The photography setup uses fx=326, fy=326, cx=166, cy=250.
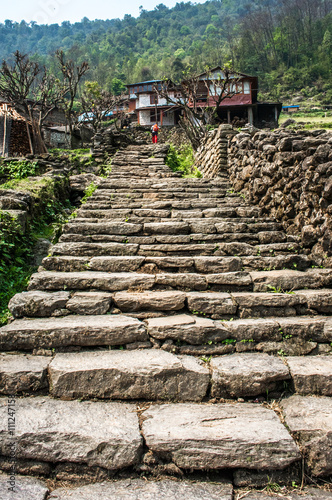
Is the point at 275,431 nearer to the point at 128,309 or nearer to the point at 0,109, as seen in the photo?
the point at 128,309

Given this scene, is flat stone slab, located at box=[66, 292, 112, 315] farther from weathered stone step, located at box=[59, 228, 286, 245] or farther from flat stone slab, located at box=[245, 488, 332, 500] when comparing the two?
flat stone slab, located at box=[245, 488, 332, 500]

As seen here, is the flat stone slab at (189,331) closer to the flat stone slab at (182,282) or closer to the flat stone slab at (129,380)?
the flat stone slab at (129,380)

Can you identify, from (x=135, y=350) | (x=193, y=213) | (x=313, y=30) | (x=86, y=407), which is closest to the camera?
(x=86, y=407)

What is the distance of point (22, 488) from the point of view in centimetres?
189

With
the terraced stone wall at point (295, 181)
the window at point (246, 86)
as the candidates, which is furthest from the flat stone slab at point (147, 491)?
the window at point (246, 86)

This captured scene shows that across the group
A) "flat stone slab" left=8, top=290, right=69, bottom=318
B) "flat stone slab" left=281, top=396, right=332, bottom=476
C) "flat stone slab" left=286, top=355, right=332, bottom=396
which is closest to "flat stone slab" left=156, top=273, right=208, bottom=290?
"flat stone slab" left=8, top=290, right=69, bottom=318

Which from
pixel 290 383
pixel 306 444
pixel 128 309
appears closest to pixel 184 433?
pixel 306 444

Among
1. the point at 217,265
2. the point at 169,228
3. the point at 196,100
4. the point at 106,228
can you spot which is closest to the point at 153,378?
the point at 217,265

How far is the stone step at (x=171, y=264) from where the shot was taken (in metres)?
3.88

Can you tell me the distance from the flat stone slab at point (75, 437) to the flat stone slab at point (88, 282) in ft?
4.78

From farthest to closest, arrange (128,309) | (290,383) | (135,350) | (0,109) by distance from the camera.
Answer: (0,109), (128,309), (135,350), (290,383)

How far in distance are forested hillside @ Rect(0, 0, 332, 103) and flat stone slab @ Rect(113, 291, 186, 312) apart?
15.6 meters

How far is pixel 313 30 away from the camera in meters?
62.0

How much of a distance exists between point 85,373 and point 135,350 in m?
0.50
